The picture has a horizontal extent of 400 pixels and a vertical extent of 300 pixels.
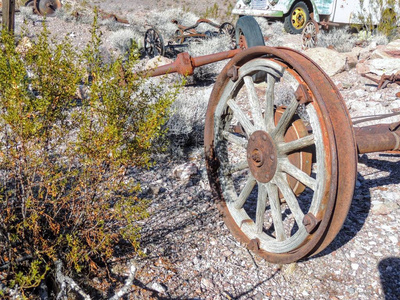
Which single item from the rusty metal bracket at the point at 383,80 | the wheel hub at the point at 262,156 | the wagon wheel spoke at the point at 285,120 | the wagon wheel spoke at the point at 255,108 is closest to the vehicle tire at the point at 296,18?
the rusty metal bracket at the point at 383,80

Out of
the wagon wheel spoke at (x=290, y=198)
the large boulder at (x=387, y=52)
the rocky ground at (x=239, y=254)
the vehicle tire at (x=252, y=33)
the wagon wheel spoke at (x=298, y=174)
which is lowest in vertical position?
the rocky ground at (x=239, y=254)

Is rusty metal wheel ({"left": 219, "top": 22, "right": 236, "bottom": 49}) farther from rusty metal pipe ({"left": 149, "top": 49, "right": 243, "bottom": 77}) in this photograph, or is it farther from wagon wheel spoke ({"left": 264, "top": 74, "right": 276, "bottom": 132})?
wagon wheel spoke ({"left": 264, "top": 74, "right": 276, "bottom": 132})

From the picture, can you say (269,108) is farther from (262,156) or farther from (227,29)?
(227,29)

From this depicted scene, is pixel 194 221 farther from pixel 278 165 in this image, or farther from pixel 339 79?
pixel 339 79

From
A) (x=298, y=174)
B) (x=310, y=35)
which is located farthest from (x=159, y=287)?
(x=310, y=35)

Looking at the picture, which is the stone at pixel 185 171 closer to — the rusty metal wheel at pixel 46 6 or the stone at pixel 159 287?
the stone at pixel 159 287

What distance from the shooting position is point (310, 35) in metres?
11.5

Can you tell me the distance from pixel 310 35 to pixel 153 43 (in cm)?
467

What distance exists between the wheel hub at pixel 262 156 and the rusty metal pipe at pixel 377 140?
62 cm

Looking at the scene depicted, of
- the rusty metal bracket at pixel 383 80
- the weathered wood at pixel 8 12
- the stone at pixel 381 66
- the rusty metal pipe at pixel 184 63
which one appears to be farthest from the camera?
the stone at pixel 381 66

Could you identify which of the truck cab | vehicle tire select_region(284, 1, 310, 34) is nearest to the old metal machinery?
the truck cab

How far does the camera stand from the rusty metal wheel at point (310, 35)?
444 inches

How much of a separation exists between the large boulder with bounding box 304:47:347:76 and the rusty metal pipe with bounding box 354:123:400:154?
5360mm

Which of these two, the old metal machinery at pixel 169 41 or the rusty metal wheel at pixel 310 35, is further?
the rusty metal wheel at pixel 310 35
